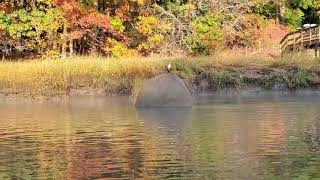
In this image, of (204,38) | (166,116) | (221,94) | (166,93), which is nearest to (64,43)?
(204,38)

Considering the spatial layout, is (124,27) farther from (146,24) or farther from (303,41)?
(303,41)

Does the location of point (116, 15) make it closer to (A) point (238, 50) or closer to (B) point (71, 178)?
(A) point (238, 50)

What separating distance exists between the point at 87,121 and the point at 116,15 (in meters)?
23.5

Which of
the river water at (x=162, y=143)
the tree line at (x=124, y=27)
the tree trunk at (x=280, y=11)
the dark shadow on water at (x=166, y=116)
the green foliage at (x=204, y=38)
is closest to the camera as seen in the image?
the river water at (x=162, y=143)

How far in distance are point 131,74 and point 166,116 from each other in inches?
418

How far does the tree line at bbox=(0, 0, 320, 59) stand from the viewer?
38406 mm

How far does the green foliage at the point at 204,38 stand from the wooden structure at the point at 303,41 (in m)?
4.01

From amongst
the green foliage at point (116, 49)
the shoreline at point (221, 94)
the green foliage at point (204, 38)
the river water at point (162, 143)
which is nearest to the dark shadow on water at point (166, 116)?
the river water at point (162, 143)

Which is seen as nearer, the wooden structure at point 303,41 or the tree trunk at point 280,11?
the wooden structure at point 303,41

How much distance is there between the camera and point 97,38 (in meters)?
41.8

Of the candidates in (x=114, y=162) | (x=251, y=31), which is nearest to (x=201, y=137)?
(x=114, y=162)

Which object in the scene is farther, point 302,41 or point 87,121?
point 302,41

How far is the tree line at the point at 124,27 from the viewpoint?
38.4 meters

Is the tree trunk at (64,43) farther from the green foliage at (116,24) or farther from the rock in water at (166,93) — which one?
the rock in water at (166,93)
